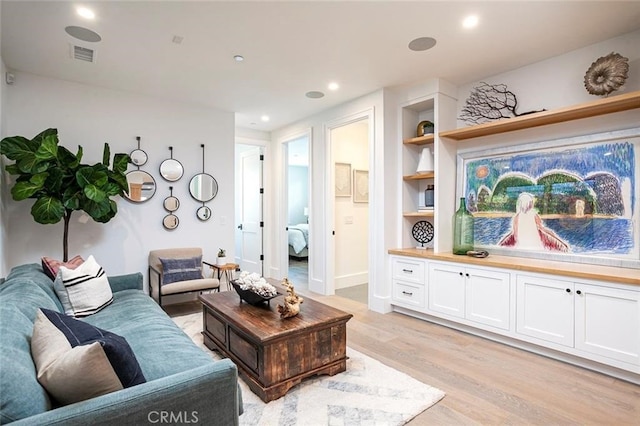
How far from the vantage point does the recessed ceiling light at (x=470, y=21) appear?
2.52m

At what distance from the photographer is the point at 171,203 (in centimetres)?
435

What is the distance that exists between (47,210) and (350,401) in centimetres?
318

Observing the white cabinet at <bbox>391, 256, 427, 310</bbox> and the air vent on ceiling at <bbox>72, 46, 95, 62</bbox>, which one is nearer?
the air vent on ceiling at <bbox>72, 46, 95, 62</bbox>

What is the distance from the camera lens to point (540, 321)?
110 inches

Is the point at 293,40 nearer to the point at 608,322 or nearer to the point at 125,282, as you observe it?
the point at 125,282

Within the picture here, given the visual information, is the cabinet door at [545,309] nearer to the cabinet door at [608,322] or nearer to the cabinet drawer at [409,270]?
the cabinet door at [608,322]

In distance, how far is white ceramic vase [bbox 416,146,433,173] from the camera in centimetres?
391

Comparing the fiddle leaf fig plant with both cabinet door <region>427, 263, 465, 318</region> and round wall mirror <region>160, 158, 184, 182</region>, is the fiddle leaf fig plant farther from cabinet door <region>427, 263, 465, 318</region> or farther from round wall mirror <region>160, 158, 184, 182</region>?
cabinet door <region>427, 263, 465, 318</region>

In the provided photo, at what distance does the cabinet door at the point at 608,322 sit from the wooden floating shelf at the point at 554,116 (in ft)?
4.71

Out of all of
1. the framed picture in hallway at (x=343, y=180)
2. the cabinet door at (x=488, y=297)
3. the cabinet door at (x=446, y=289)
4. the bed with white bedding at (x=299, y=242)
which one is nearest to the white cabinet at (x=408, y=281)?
the cabinet door at (x=446, y=289)

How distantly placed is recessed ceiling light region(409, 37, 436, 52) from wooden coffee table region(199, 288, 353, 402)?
239cm

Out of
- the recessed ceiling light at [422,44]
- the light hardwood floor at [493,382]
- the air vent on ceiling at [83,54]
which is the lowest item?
the light hardwood floor at [493,382]

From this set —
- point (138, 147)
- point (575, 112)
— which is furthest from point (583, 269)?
point (138, 147)

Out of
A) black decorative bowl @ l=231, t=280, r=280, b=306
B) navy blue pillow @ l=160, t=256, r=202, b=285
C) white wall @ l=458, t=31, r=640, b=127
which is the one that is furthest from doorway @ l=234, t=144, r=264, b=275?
white wall @ l=458, t=31, r=640, b=127
